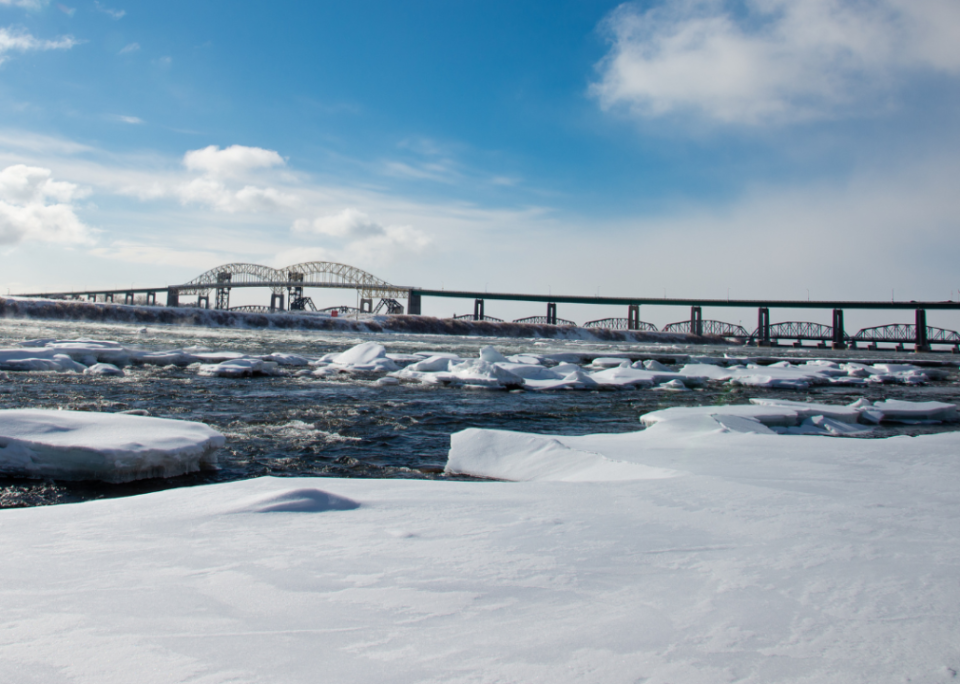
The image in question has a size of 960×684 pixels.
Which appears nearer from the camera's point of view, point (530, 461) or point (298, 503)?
point (298, 503)

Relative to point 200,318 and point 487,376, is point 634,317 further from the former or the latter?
point 487,376

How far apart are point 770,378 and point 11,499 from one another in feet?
70.3

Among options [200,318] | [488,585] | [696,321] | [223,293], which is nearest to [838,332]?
[696,321]

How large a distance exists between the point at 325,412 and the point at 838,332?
10931 centimetres

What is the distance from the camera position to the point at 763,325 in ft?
350

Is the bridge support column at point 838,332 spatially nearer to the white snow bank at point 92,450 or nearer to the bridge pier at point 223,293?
the white snow bank at point 92,450

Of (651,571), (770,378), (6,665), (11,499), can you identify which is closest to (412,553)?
(651,571)

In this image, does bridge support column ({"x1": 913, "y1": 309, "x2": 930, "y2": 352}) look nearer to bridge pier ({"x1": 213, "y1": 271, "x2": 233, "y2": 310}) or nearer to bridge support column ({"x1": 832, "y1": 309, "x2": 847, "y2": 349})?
bridge support column ({"x1": 832, "y1": 309, "x2": 847, "y2": 349})

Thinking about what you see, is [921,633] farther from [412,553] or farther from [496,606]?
[412,553]

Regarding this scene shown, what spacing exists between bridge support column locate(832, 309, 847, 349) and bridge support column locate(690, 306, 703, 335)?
23.4 meters

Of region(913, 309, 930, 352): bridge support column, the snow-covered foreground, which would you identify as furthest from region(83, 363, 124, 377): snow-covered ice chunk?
region(913, 309, 930, 352): bridge support column

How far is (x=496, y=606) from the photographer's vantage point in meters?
2.11

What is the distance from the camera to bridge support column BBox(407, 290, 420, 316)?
125 metres

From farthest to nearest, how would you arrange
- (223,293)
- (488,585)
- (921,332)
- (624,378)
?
1. (223,293)
2. (921,332)
3. (624,378)
4. (488,585)
